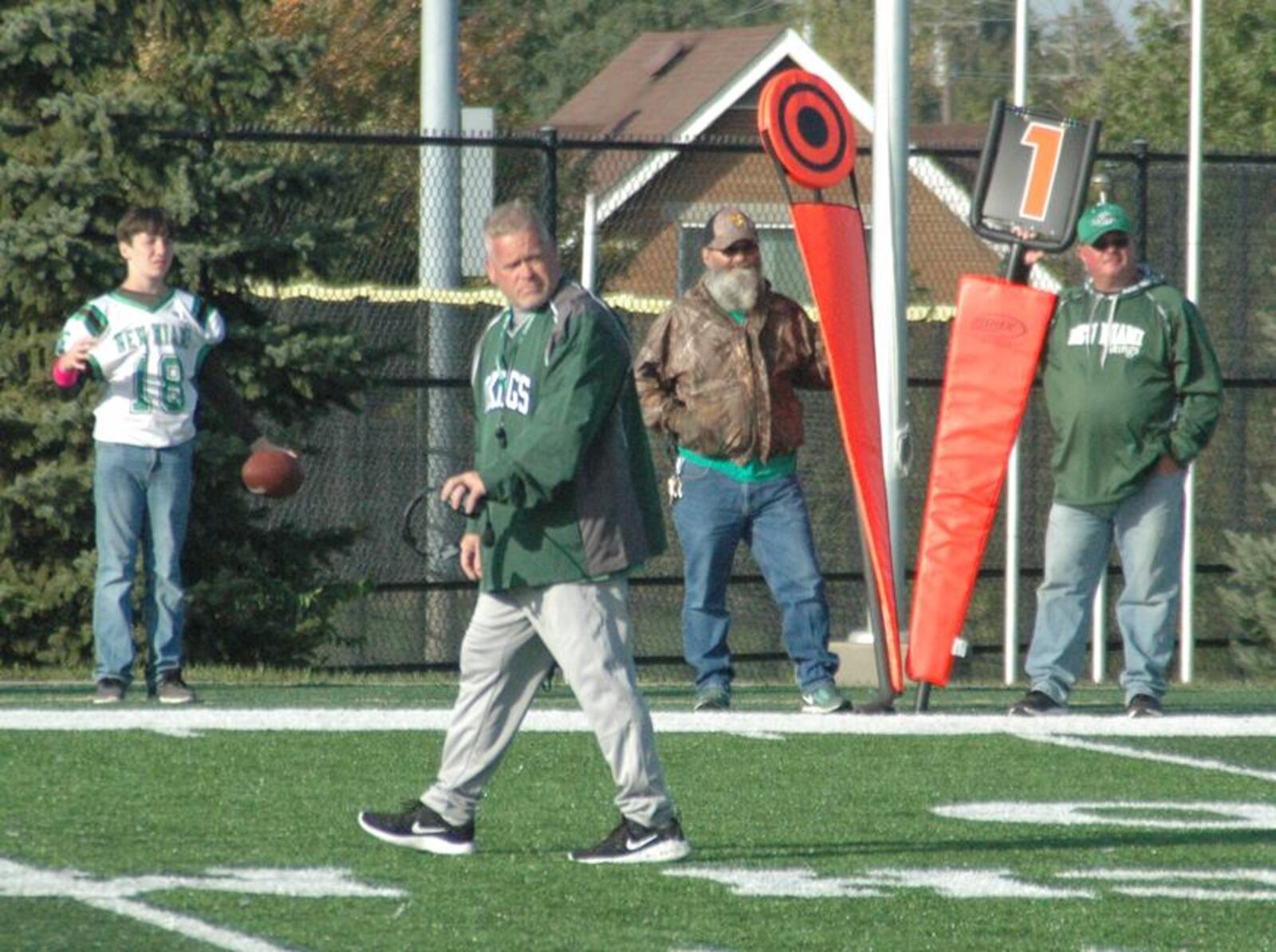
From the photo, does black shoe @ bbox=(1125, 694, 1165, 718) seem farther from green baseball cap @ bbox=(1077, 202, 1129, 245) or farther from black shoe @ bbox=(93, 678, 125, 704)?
black shoe @ bbox=(93, 678, 125, 704)

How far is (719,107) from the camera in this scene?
36375mm

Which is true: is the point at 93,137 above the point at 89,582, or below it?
above

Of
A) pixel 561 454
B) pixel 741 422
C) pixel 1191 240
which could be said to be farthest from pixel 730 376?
pixel 1191 240

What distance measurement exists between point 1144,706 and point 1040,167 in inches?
84.3

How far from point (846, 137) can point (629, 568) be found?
3989mm

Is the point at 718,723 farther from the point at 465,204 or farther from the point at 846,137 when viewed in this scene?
the point at 465,204

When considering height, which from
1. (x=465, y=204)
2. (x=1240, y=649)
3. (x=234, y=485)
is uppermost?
(x=465, y=204)

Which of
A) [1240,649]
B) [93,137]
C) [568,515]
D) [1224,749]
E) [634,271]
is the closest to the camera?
[568,515]

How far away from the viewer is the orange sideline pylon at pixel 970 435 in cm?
1017

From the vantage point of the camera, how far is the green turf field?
604cm

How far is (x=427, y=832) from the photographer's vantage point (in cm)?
698

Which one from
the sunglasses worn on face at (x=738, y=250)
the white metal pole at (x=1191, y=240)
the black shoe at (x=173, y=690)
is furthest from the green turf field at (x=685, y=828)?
the white metal pole at (x=1191, y=240)

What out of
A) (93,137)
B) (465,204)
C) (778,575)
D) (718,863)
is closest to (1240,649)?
(465,204)

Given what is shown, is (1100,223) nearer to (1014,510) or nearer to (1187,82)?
(1014,510)
